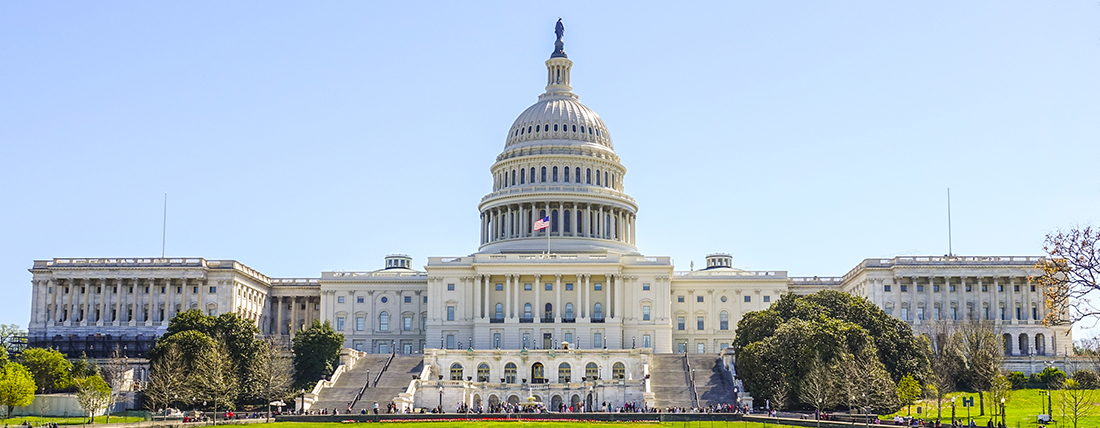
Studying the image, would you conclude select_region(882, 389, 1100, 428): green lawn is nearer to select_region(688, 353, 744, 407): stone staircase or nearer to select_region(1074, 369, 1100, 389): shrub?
select_region(1074, 369, 1100, 389): shrub

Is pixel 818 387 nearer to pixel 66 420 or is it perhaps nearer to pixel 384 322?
pixel 66 420

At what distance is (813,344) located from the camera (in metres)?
83.8

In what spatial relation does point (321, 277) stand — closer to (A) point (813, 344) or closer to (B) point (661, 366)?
(B) point (661, 366)

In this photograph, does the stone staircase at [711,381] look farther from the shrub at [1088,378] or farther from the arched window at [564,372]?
the shrub at [1088,378]

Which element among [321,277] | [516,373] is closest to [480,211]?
[321,277]

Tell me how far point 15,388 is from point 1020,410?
65.0 m

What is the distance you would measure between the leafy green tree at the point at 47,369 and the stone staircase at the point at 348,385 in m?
18.1

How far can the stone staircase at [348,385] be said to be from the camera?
9412 cm

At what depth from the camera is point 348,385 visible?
10075 cm

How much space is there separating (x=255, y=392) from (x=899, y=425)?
1729 inches

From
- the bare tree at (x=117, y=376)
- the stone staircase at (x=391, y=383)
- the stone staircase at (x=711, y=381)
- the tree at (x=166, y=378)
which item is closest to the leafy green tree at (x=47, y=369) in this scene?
the bare tree at (x=117, y=376)

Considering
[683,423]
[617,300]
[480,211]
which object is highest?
[480,211]

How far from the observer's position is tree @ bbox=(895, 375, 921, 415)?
80.4 m

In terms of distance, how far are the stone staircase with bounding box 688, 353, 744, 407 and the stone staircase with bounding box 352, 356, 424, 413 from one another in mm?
23124
